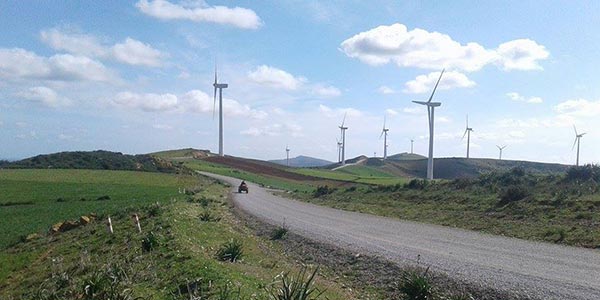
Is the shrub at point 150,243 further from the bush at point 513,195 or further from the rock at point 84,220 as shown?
the bush at point 513,195

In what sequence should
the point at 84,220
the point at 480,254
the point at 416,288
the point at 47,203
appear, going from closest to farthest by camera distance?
the point at 416,288
the point at 480,254
the point at 84,220
the point at 47,203

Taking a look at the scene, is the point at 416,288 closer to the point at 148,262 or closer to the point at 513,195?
the point at 148,262

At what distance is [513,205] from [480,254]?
13895 millimetres

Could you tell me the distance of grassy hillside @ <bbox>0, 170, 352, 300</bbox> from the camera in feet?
40.5

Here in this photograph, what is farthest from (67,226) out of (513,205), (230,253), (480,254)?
(513,205)

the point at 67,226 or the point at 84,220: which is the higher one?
the point at 84,220

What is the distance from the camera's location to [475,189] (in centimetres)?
4138

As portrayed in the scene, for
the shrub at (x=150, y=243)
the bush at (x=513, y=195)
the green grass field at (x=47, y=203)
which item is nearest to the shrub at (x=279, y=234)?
the shrub at (x=150, y=243)

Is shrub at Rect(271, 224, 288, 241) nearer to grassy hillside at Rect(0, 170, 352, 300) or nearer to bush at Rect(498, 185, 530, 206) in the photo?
grassy hillside at Rect(0, 170, 352, 300)

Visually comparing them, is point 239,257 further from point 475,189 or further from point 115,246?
point 475,189

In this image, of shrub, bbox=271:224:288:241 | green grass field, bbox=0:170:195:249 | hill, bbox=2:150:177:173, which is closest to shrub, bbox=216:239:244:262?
shrub, bbox=271:224:288:241

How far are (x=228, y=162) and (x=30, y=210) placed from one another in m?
93.7

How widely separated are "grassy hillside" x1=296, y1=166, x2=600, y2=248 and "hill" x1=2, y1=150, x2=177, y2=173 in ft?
245

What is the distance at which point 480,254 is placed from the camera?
1744cm
